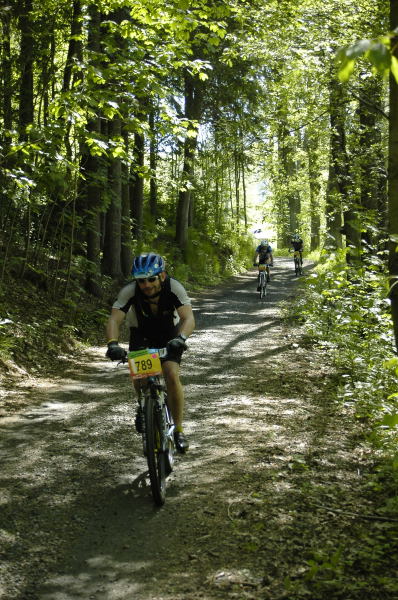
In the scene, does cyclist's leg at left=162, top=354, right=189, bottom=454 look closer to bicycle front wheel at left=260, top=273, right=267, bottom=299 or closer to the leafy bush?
the leafy bush

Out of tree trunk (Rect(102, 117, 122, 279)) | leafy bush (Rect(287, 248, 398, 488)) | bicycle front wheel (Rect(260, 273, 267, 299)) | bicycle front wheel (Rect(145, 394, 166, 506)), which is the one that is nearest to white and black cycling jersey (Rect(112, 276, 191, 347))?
bicycle front wheel (Rect(145, 394, 166, 506))

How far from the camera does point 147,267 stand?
5582 mm

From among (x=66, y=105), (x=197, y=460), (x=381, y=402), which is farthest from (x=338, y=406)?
(x=66, y=105)

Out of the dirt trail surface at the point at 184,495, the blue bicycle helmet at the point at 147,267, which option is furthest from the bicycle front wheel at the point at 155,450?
the blue bicycle helmet at the point at 147,267

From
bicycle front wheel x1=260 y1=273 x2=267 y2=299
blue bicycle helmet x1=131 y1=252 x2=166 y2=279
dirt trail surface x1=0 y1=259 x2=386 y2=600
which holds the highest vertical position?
blue bicycle helmet x1=131 y1=252 x2=166 y2=279

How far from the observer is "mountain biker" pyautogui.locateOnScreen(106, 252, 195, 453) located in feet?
18.9

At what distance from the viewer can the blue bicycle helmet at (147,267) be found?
556 cm

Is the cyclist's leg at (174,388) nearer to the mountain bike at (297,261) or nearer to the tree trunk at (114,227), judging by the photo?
the tree trunk at (114,227)

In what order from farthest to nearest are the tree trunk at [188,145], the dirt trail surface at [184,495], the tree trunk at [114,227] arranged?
the tree trunk at [188,145] → the tree trunk at [114,227] → the dirt trail surface at [184,495]

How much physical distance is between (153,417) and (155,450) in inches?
11.3

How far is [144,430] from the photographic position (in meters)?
5.46

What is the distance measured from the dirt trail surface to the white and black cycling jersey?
144 cm

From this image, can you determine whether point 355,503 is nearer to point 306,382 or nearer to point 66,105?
point 306,382

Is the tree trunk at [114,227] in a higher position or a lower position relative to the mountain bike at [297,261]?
higher
